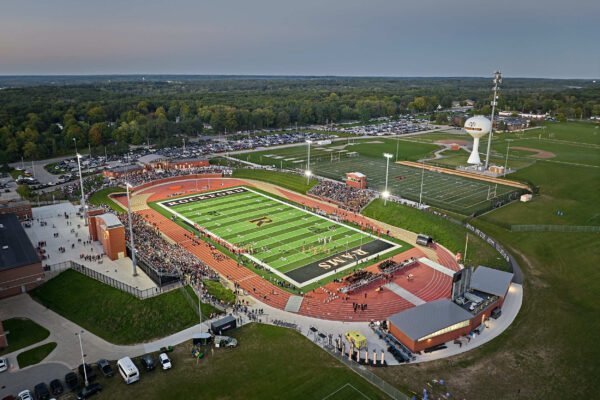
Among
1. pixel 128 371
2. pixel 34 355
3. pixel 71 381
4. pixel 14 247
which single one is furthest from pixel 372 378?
pixel 14 247

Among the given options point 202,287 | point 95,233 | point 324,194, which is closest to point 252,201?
point 324,194

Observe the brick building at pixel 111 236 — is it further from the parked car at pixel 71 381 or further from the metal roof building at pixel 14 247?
the parked car at pixel 71 381

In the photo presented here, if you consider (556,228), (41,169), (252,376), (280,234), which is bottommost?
(252,376)

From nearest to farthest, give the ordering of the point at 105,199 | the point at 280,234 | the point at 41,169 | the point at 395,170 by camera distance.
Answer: the point at 280,234 → the point at 105,199 → the point at 395,170 → the point at 41,169

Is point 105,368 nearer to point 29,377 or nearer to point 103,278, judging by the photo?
point 29,377

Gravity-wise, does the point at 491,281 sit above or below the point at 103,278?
above

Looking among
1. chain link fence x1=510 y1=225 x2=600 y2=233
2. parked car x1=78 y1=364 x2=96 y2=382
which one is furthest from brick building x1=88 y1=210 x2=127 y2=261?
chain link fence x1=510 y1=225 x2=600 y2=233

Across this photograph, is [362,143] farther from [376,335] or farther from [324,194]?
[376,335]

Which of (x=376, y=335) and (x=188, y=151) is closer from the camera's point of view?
(x=376, y=335)
